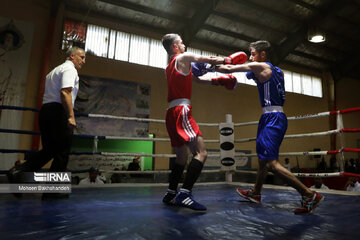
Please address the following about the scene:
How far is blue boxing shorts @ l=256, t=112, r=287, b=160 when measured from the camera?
5.69ft

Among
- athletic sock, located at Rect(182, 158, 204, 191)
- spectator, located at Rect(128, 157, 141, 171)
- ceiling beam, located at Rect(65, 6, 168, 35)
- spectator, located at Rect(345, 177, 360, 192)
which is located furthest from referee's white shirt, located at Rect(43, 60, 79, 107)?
ceiling beam, located at Rect(65, 6, 168, 35)

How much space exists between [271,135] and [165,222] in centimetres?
97

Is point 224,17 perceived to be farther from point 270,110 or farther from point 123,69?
point 270,110

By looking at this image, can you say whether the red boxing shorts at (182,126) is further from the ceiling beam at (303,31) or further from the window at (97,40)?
the ceiling beam at (303,31)

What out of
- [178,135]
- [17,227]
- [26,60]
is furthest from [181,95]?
[26,60]

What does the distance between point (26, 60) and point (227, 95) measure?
6.74 meters

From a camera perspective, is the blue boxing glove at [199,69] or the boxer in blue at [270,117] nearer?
the boxer in blue at [270,117]

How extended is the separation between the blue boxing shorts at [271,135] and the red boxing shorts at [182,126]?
459 mm

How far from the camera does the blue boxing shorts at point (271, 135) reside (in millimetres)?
1733

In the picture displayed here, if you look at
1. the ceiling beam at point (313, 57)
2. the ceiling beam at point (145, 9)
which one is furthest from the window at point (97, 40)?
the ceiling beam at point (313, 57)

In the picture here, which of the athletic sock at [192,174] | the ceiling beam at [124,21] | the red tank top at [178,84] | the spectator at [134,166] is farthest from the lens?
the ceiling beam at [124,21]

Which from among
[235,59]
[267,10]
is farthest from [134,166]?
[267,10]

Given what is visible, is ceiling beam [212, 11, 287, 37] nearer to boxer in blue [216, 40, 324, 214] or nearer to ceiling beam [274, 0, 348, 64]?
ceiling beam [274, 0, 348, 64]

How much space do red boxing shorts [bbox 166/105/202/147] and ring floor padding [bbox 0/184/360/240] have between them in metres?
0.48
